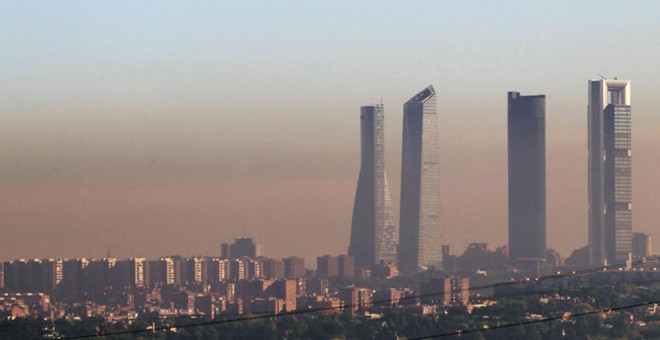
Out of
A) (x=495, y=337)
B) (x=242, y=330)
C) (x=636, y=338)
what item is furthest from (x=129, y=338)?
(x=636, y=338)

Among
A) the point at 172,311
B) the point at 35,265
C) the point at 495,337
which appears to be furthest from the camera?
the point at 35,265

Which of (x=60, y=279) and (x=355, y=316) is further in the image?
(x=60, y=279)

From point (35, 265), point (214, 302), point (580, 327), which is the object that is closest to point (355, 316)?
point (580, 327)

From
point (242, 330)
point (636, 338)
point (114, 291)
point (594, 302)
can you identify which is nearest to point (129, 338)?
point (242, 330)

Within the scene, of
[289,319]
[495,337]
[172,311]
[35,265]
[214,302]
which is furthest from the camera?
[35,265]

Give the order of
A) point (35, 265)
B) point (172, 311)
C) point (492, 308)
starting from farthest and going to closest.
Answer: point (35, 265) → point (172, 311) → point (492, 308)

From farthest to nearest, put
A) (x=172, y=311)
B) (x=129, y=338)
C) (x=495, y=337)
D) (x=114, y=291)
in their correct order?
(x=114, y=291) < (x=172, y=311) < (x=495, y=337) < (x=129, y=338)

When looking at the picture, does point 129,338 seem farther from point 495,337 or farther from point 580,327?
point 580,327

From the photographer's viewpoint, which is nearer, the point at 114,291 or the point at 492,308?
the point at 492,308

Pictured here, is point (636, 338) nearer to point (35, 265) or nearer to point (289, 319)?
point (289, 319)
